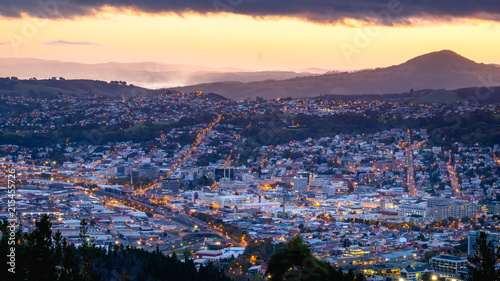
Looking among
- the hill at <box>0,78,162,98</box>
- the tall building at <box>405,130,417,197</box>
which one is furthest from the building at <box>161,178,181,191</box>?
the hill at <box>0,78,162,98</box>

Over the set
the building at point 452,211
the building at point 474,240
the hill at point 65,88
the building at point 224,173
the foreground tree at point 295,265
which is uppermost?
the hill at point 65,88

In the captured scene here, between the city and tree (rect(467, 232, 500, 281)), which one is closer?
tree (rect(467, 232, 500, 281))

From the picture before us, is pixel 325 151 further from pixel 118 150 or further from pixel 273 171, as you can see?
pixel 118 150

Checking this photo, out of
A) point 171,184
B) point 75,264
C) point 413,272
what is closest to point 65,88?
point 171,184

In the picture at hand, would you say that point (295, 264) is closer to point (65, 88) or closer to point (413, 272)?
point (413, 272)

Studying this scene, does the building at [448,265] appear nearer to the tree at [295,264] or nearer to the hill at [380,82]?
the tree at [295,264]

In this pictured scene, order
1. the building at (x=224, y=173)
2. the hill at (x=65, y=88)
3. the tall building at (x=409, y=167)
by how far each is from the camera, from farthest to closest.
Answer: the hill at (x=65, y=88) → the building at (x=224, y=173) → the tall building at (x=409, y=167)

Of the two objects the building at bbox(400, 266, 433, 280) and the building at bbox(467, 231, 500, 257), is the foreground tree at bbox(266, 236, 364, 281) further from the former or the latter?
the building at bbox(467, 231, 500, 257)

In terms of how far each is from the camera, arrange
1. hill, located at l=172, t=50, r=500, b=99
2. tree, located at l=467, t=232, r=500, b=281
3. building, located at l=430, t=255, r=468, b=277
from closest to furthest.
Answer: tree, located at l=467, t=232, r=500, b=281
building, located at l=430, t=255, r=468, b=277
hill, located at l=172, t=50, r=500, b=99

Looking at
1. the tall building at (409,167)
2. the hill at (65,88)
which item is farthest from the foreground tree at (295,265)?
Answer: the hill at (65,88)
